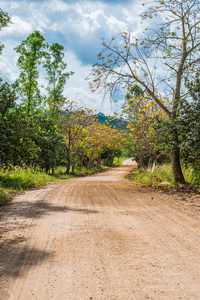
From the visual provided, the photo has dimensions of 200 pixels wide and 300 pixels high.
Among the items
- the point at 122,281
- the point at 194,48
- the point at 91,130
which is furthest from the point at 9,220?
the point at 91,130

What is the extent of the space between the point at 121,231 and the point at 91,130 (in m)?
26.7

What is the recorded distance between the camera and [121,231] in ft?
14.9

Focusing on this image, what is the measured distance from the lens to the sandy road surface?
2.63m

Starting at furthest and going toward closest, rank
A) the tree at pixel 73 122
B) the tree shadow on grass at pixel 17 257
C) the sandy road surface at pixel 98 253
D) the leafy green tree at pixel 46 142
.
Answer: the tree at pixel 73 122, the leafy green tree at pixel 46 142, the tree shadow on grass at pixel 17 257, the sandy road surface at pixel 98 253

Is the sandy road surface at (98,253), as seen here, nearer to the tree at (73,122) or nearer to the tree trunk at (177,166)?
the tree trunk at (177,166)

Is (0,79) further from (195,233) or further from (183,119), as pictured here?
(195,233)

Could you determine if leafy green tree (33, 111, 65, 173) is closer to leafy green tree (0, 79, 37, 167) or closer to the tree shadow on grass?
leafy green tree (0, 79, 37, 167)

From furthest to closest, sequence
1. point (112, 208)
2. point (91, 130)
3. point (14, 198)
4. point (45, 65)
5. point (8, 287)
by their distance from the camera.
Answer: point (91, 130)
point (45, 65)
point (14, 198)
point (112, 208)
point (8, 287)

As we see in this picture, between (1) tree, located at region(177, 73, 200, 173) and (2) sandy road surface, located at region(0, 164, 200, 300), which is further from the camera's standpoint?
(1) tree, located at region(177, 73, 200, 173)

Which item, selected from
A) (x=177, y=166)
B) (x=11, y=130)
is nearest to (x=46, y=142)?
(x=11, y=130)

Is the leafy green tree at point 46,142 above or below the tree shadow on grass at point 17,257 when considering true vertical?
above

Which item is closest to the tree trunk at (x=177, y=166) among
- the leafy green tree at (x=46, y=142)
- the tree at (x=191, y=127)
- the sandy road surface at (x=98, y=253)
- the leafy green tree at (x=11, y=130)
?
the tree at (x=191, y=127)

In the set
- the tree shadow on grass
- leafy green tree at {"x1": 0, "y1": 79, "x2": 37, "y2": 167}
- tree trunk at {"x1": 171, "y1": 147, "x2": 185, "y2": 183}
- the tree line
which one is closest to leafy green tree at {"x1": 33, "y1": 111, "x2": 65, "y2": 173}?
the tree line

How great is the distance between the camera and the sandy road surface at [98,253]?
2633mm
